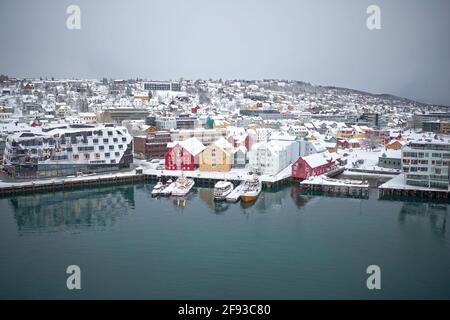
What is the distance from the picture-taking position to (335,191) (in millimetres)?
18969

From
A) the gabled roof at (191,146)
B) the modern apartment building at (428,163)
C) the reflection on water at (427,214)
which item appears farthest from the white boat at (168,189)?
the modern apartment building at (428,163)

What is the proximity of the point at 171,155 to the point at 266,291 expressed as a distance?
14.1m

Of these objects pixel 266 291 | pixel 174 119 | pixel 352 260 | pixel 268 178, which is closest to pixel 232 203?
pixel 268 178

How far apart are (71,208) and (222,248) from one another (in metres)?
7.29

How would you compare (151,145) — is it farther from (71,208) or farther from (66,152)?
(71,208)

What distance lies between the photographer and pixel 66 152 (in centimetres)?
2097

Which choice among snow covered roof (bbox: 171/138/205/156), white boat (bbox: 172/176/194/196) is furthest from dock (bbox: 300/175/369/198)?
snow covered roof (bbox: 171/138/205/156)

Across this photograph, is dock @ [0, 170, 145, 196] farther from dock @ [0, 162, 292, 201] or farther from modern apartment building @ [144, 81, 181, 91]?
modern apartment building @ [144, 81, 181, 91]

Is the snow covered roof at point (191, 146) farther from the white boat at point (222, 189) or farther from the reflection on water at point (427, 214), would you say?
the reflection on water at point (427, 214)

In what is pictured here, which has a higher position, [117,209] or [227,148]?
[227,148]

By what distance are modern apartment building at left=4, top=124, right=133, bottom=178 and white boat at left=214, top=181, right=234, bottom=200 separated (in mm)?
6393

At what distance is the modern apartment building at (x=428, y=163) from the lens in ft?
57.9
